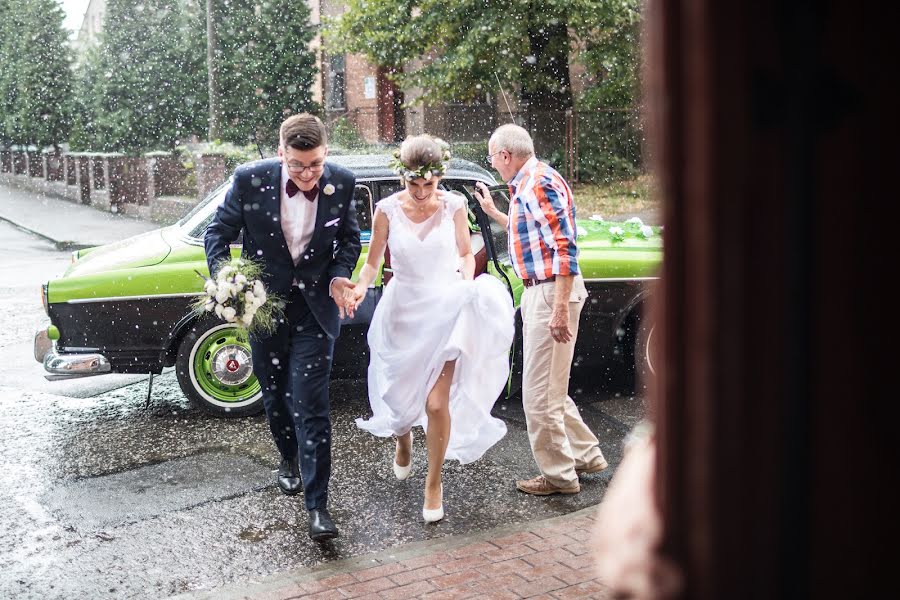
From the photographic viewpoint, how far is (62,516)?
5.45 m

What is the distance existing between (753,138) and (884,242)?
139mm

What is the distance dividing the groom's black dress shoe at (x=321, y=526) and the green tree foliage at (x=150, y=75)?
25.4 m

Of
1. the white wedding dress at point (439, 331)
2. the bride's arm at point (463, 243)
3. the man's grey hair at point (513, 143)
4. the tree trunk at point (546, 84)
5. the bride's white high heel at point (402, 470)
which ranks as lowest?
the bride's white high heel at point (402, 470)

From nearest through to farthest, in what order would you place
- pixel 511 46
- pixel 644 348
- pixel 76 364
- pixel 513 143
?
1. pixel 513 143
2. pixel 76 364
3. pixel 644 348
4. pixel 511 46

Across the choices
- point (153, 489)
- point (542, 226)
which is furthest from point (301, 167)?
point (153, 489)

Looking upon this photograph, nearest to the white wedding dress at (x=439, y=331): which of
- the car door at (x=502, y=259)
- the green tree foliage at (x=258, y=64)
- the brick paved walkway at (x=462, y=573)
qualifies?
the brick paved walkway at (x=462, y=573)

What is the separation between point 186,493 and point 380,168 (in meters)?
2.78

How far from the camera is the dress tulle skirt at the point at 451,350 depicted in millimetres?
5316

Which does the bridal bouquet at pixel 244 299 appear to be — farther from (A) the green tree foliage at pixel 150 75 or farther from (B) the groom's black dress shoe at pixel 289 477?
(A) the green tree foliage at pixel 150 75

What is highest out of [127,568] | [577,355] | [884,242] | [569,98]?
[569,98]

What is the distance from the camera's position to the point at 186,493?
18.9 ft

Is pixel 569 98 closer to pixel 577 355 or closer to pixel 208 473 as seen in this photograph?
pixel 577 355

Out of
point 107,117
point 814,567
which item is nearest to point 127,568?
point 814,567

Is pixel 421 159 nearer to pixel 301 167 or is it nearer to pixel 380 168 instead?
pixel 301 167
